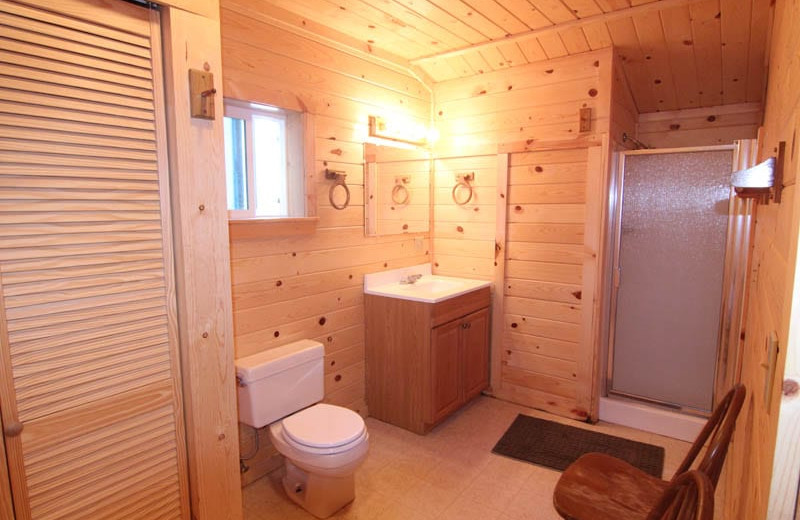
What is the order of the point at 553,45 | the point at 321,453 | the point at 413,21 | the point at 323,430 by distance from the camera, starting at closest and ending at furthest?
the point at 321,453 → the point at 323,430 → the point at 413,21 → the point at 553,45

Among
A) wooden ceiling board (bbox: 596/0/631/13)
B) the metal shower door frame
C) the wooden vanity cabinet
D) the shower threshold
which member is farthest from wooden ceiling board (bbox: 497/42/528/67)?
the shower threshold

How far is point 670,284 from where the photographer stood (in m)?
2.87

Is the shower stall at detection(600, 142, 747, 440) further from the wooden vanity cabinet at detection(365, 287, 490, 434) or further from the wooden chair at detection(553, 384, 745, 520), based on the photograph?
the wooden chair at detection(553, 384, 745, 520)

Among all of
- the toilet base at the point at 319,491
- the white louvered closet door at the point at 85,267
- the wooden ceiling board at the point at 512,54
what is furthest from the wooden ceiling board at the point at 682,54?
the toilet base at the point at 319,491

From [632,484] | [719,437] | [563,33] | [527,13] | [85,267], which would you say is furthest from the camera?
[563,33]

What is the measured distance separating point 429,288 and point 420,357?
1.90ft

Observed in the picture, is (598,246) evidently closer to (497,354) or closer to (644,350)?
(644,350)

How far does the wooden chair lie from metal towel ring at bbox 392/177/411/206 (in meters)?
1.97

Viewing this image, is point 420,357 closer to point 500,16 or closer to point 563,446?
point 563,446

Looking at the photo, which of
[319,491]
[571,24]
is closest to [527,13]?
[571,24]

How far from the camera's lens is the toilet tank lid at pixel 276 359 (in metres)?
2.10

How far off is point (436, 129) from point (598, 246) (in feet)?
4.78

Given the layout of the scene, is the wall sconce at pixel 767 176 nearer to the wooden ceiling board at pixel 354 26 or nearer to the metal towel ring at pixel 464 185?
the wooden ceiling board at pixel 354 26

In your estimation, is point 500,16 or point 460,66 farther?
point 460,66
